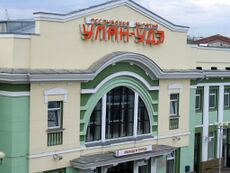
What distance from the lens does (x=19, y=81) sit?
19.3 m

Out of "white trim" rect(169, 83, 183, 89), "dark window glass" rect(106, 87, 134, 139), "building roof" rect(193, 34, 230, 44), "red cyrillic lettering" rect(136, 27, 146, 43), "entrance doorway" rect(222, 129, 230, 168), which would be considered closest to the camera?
"dark window glass" rect(106, 87, 134, 139)

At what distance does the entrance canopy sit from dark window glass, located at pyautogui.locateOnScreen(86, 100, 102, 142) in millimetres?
841

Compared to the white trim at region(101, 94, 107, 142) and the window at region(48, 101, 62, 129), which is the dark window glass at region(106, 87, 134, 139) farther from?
the window at region(48, 101, 62, 129)

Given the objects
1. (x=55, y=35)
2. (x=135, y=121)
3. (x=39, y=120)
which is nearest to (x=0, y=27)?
(x=55, y=35)

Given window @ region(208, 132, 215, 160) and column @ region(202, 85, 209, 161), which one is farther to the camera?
window @ region(208, 132, 215, 160)

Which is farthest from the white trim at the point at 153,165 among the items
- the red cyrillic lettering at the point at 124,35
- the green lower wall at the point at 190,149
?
the red cyrillic lettering at the point at 124,35

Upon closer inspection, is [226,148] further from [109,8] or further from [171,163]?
[109,8]

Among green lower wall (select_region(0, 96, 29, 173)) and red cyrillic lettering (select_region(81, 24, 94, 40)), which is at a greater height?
red cyrillic lettering (select_region(81, 24, 94, 40))

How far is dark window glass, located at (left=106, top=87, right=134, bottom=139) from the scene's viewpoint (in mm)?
23547

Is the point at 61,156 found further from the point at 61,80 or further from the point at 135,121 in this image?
the point at 135,121

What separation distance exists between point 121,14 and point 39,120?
6.47 meters

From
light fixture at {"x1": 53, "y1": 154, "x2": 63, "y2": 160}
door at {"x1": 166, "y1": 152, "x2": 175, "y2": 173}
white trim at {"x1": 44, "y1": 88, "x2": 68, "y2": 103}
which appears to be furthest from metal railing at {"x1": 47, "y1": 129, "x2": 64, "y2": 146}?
door at {"x1": 166, "y1": 152, "x2": 175, "y2": 173}

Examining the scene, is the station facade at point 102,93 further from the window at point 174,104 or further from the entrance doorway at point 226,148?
the entrance doorway at point 226,148

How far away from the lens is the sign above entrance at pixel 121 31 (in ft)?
72.0
